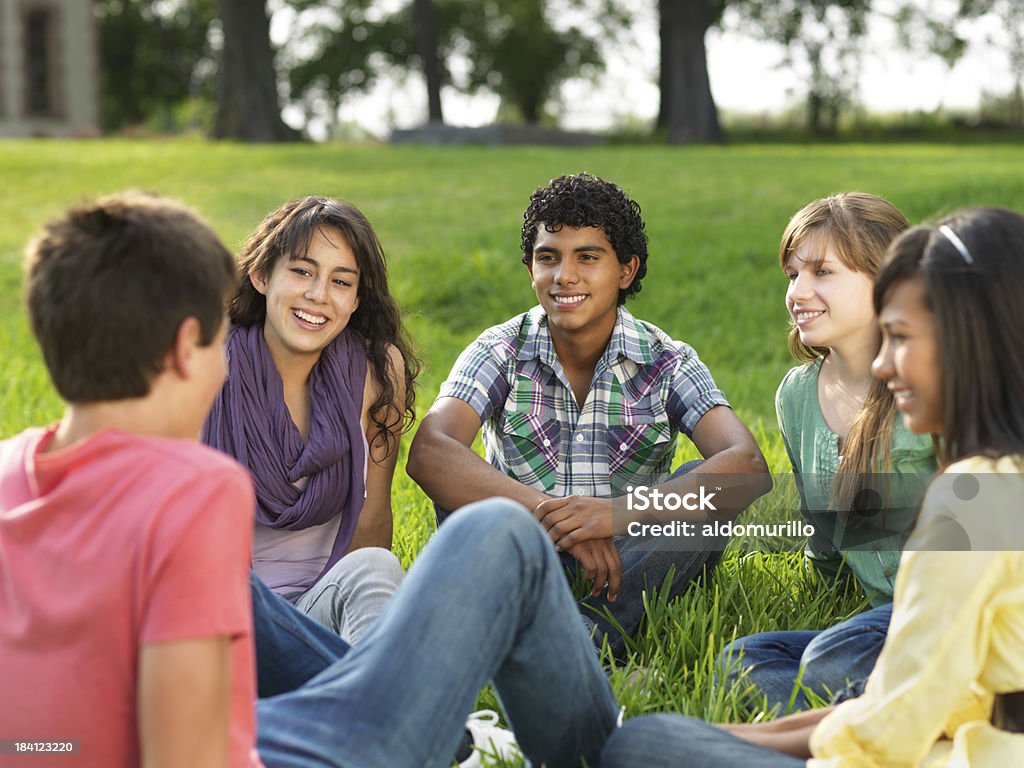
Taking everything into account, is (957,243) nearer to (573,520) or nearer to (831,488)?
(831,488)

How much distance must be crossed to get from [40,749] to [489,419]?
217 cm

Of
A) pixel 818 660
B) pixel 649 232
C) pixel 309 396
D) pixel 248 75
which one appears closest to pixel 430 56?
pixel 248 75

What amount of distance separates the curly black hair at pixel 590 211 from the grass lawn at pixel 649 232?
3.40ft

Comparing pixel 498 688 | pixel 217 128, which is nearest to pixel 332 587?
pixel 498 688

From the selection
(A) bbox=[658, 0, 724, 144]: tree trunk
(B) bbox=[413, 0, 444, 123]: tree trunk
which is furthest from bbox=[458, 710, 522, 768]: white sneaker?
(B) bbox=[413, 0, 444, 123]: tree trunk

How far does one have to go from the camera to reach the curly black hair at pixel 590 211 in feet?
12.1

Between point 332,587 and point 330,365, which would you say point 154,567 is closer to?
point 332,587

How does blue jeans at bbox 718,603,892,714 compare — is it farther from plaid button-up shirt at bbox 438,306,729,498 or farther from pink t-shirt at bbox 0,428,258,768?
pink t-shirt at bbox 0,428,258,768

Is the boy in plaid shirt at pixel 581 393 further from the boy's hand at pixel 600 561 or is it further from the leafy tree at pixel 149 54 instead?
the leafy tree at pixel 149 54

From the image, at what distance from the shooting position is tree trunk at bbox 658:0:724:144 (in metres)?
24.8

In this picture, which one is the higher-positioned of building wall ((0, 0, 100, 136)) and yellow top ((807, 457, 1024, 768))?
building wall ((0, 0, 100, 136))

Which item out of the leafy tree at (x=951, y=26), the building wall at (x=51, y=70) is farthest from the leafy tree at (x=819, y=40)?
the building wall at (x=51, y=70)

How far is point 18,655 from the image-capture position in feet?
5.71

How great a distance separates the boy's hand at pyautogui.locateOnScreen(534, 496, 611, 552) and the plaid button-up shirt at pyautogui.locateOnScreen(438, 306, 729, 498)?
42 centimetres
